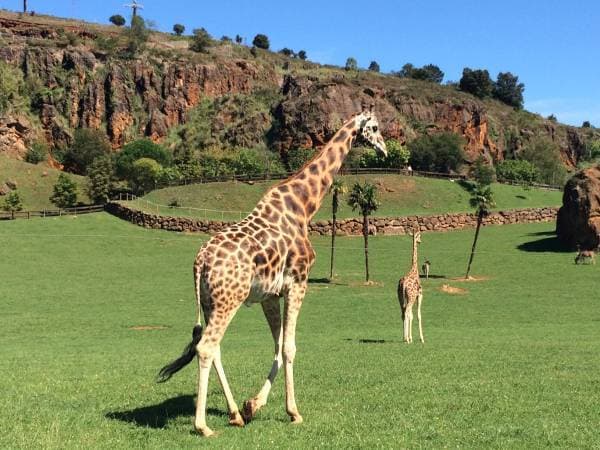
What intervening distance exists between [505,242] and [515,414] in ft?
190

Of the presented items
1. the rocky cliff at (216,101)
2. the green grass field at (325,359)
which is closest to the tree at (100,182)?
the green grass field at (325,359)

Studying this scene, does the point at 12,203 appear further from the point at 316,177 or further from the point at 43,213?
the point at 316,177

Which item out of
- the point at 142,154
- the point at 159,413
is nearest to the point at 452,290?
the point at 159,413

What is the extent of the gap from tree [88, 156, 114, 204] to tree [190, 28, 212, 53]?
291 feet

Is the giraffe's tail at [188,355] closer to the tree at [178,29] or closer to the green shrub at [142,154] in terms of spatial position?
the green shrub at [142,154]

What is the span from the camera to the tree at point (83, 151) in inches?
5143

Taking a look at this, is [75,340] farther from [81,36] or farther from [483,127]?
[81,36]

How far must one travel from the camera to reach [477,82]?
172 m

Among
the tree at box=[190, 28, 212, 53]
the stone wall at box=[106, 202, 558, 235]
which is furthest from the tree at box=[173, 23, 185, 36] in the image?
the stone wall at box=[106, 202, 558, 235]

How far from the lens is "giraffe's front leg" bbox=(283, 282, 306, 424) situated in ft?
34.6

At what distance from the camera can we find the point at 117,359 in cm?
1992

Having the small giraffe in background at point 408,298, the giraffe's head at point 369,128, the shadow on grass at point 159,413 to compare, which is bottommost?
the small giraffe in background at point 408,298

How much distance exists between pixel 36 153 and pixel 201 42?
6390 cm

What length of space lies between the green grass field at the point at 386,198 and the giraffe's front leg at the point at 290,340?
62.9 meters
